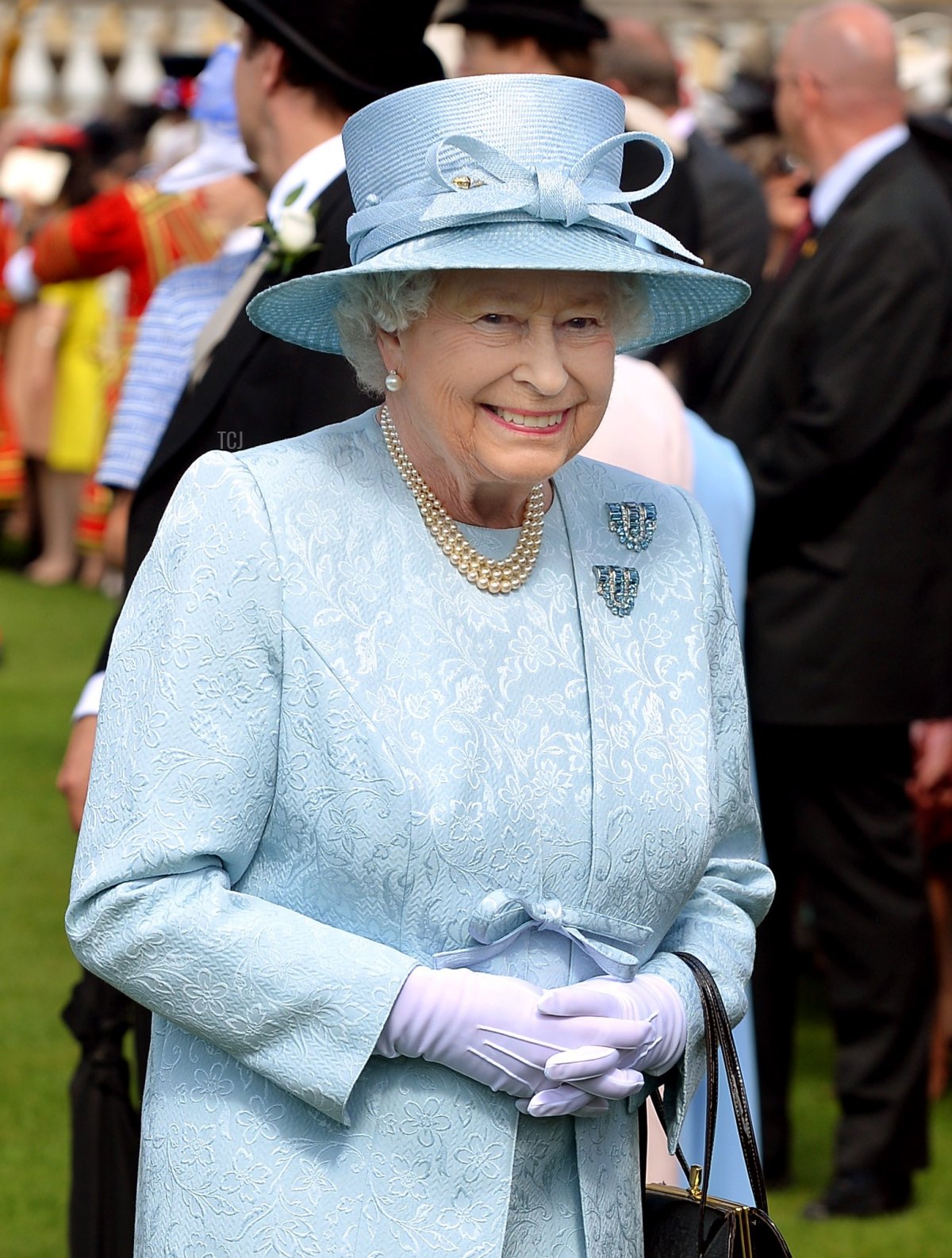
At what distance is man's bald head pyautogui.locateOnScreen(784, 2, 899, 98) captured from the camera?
16.4ft

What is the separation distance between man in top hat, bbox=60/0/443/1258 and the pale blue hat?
835mm

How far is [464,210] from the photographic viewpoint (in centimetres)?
200

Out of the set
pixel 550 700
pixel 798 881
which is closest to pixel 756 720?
pixel 798 881

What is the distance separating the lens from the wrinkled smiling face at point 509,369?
2.06 meters

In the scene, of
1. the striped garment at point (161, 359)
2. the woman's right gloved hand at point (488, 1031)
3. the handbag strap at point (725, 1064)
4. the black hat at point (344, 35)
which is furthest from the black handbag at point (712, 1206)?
the striped garment at point (161, 359)

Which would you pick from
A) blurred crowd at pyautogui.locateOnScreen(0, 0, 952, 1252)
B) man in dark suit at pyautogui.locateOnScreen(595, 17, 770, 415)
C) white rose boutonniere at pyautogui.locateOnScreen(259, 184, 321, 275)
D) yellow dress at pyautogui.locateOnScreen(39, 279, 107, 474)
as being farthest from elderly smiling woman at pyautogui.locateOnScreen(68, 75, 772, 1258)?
yellow dress at pyautogui.locateOnScreen(39, 279, 107, 474)

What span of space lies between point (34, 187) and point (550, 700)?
12.1 meters

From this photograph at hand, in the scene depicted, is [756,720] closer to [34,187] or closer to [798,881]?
[798,881]

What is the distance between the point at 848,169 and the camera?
495 centimetres

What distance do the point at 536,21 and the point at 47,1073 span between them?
2.82 meters

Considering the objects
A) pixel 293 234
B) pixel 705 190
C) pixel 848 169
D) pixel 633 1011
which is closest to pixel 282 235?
pixel 293 234

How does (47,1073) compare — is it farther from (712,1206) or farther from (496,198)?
(496,198)

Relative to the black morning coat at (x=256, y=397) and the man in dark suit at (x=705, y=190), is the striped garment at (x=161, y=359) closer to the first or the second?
the black morning coat at (x=256, y=397)

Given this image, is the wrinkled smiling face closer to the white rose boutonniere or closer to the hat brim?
the hat brim
